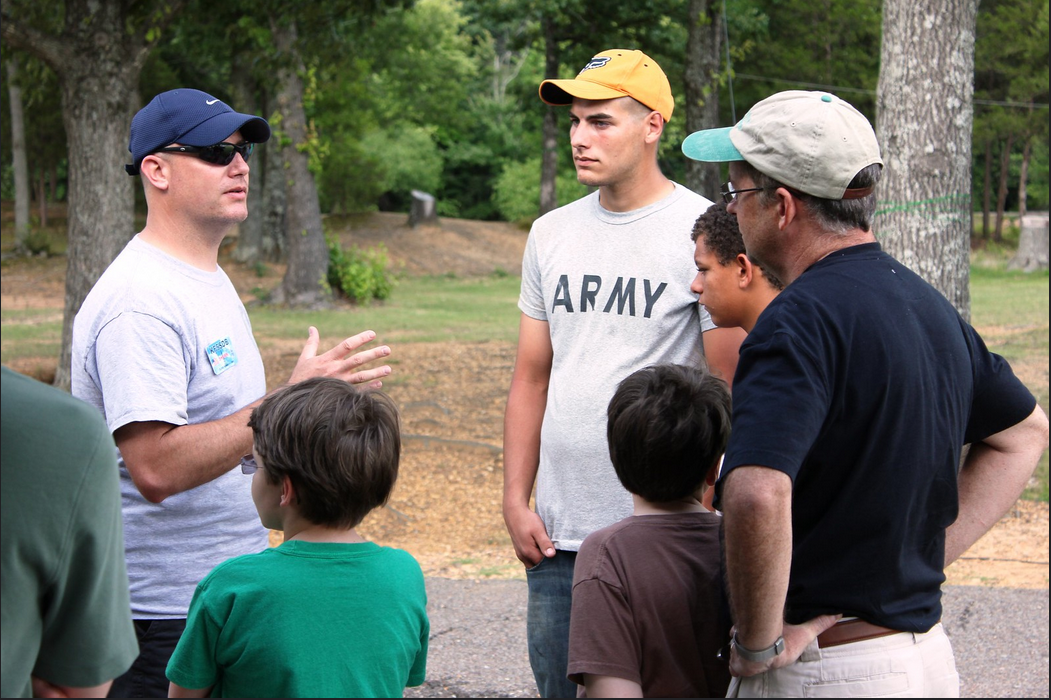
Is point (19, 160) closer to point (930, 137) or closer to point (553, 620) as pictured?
point (930, 137)

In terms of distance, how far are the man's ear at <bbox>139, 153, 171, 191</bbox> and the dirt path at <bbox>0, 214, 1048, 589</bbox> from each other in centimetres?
374

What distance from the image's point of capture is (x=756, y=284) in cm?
249

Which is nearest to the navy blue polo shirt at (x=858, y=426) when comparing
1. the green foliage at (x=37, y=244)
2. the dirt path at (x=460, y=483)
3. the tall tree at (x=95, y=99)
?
the dirt path at (x=460, y=483)

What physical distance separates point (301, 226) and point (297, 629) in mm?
18387

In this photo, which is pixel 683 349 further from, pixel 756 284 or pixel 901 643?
A: pixel 901 643

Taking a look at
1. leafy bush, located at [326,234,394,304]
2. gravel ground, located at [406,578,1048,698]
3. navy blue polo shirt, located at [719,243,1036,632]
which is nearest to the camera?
navy blue polo shirt, located at [719,243,1036,632]

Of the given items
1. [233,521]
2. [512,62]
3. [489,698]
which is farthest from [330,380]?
[512,62]

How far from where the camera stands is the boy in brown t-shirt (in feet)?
7.07

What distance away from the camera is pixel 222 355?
2.70m

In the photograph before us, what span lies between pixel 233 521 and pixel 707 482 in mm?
1235

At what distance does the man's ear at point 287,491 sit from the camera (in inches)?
84.7

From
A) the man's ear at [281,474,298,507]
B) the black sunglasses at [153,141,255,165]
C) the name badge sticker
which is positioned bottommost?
the man's ear at [281,474,298,507]

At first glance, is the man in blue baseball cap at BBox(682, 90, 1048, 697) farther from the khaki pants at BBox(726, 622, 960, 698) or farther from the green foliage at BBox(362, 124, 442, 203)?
the green foliage at BBox(362, 124, 442, 203)

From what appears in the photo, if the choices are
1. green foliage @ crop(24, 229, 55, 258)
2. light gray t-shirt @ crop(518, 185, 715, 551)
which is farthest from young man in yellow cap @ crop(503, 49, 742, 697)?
green foliage @ crop(24, 229, 55, 258)
